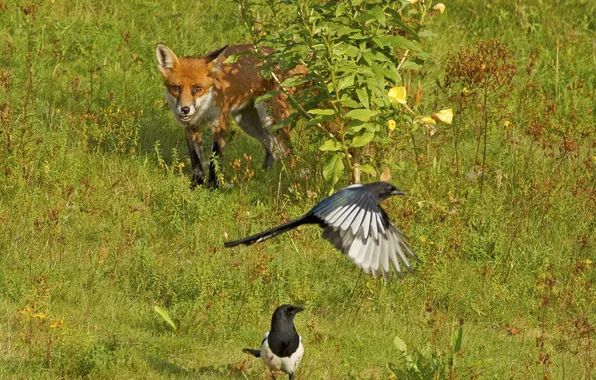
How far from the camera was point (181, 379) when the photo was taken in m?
6.09

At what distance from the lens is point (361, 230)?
5621mm

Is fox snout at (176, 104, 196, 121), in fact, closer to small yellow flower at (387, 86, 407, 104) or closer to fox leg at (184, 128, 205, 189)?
fox leg at (184, 128, 205, 189)

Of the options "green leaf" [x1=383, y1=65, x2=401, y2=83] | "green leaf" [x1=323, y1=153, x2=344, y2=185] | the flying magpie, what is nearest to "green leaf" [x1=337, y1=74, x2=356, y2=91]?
"green leaf" [x1=383, y1=65, x2=401, y2=83]

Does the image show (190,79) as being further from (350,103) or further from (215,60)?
(350,103)

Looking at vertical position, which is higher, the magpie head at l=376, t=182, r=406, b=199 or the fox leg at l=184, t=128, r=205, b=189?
the magpie head at l=376, t=182, r=406, b=199

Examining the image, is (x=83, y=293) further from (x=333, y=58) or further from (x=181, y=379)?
(x=333, y=58)

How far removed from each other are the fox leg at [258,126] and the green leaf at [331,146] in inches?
78.1

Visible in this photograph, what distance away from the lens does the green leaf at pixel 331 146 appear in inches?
315

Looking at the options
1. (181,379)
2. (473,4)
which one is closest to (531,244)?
(181,379)

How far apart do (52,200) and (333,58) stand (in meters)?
2.54

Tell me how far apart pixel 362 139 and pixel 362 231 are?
2.41 meters

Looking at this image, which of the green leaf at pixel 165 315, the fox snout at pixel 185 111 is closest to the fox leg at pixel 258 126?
the fox snout at pixel 185 111

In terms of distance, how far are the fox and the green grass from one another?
0.31 m

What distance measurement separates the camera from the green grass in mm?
6539
